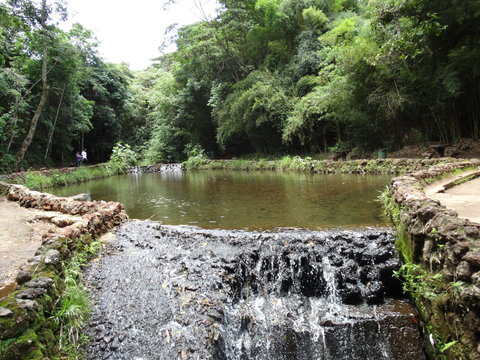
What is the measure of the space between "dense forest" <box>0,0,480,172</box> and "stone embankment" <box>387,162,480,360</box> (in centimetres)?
732

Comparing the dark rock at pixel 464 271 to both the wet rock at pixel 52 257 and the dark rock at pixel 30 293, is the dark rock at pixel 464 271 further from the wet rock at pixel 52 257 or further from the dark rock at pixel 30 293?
the wet rock at pixel 52 257

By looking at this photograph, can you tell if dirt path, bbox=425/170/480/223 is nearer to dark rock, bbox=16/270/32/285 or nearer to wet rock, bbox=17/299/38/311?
wet rock, bbox=17/299/38/311

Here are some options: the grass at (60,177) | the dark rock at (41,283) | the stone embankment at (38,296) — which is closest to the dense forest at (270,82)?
the grass at (60,177)

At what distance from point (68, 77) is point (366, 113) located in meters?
16.4

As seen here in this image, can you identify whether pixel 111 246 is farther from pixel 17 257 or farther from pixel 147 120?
pixel 147 120

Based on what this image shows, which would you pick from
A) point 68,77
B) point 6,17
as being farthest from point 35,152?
point 6,17

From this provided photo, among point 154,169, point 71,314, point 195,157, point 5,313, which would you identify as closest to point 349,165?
point 71,314

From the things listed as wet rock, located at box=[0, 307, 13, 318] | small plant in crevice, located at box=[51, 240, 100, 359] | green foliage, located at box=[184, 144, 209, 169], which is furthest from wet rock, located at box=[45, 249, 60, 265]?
green foliage, located at box=[184, 144, 209, 169]

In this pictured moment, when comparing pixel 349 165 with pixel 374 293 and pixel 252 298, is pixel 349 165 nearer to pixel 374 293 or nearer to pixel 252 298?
pixel 374 293

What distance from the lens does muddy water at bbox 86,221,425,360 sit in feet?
9.58

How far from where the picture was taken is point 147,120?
1359 inches

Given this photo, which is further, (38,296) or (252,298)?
(252,298)

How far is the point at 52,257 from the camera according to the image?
347 centimetres

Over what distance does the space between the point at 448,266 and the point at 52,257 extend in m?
4.01
